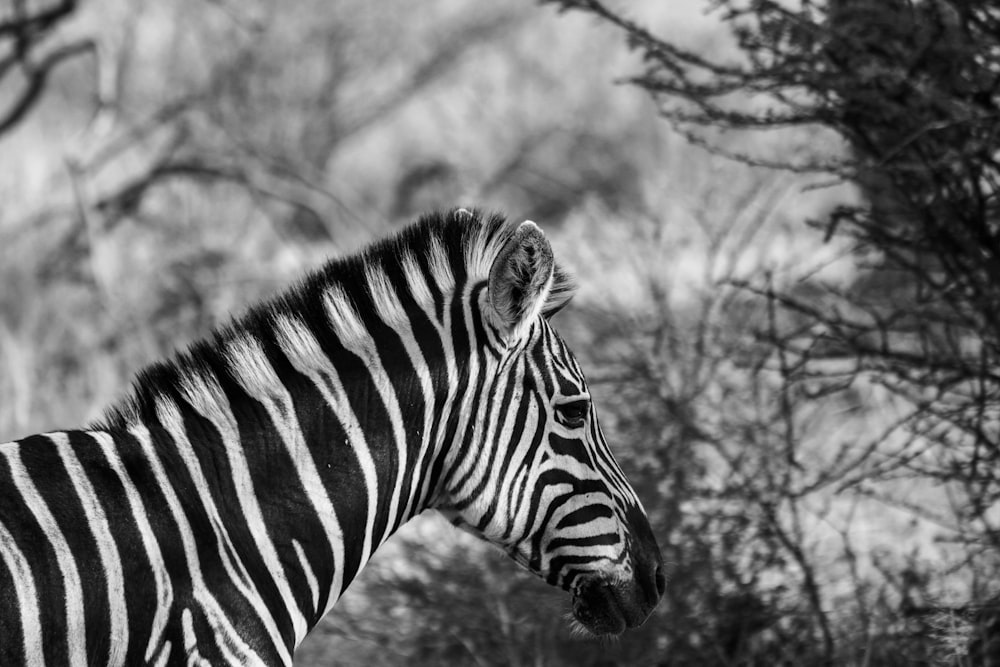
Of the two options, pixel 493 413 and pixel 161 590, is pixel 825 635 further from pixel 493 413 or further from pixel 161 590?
pixel 161 590

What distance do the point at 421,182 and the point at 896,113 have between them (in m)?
17.8

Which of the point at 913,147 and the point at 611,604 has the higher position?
the point at 913,147

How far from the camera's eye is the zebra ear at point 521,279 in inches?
133

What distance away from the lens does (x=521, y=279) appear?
344 centimetres

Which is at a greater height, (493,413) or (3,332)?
(3,332)

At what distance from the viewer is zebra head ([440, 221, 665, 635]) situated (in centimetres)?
349

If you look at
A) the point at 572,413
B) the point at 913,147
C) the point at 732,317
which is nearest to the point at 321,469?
the point at 572,413

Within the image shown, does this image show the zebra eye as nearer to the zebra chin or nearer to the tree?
the zebra chin

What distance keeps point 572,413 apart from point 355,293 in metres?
0.72

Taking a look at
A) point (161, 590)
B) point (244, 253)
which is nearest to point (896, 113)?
point (161, 590)

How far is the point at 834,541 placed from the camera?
6.89 meters

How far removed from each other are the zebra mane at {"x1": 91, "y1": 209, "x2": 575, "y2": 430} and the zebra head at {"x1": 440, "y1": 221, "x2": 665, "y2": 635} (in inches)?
4.4

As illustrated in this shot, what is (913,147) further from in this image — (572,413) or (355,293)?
(355,293)

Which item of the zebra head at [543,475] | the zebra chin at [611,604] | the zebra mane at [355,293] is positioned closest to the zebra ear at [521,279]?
the zebra head at [543,475]
